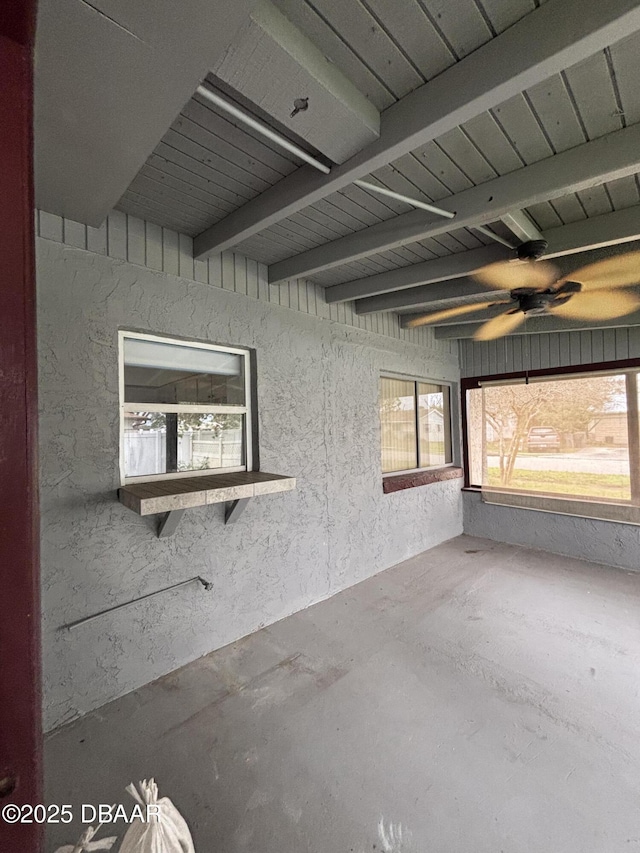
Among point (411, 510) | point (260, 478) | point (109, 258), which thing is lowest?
point (411, 510)

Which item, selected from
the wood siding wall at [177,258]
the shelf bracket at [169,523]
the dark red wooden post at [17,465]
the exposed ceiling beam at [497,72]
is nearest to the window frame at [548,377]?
the wood siding wall at [177,258]

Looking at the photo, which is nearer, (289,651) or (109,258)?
(109,258)

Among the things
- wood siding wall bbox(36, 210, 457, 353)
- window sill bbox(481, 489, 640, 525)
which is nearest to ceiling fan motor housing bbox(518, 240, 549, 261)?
wood siding wall bbox(36, 210, 457, 353)

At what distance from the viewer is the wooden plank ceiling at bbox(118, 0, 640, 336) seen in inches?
46.2

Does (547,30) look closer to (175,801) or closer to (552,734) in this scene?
(552,734)

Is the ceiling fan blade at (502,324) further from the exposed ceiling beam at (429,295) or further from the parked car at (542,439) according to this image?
the parked car at (542,439)

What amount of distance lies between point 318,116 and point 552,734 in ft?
9.86

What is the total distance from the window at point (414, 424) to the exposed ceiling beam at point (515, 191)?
6.75 feet

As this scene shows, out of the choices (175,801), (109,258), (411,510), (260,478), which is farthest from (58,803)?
(411,510)

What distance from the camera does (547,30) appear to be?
1.11 m

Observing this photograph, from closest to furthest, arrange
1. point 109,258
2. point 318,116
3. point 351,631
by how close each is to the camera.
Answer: point 318,116 < point 109,258 < point 351,631

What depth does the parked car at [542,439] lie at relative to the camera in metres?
4.48

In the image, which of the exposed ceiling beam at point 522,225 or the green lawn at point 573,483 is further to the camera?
the green lawn at point 573,483

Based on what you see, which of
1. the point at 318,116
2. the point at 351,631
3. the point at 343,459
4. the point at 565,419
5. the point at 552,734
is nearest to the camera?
the point at 318,116
